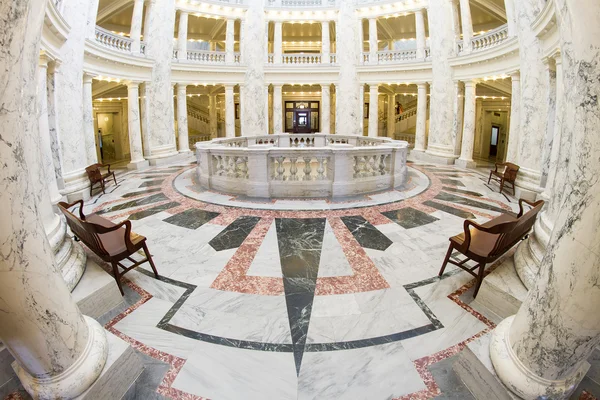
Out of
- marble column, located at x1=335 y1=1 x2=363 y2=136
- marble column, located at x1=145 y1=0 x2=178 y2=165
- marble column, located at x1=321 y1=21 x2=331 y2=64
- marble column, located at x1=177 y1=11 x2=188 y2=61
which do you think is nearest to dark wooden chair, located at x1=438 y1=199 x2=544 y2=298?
marble column, located at x1=145 y1=0 x2=178 y2=165

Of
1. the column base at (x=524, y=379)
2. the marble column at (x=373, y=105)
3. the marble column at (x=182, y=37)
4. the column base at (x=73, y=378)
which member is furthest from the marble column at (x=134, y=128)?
the column base at (x=524, y=379)

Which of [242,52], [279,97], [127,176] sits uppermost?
[242,52]

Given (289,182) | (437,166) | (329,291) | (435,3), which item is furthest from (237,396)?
(435,3)

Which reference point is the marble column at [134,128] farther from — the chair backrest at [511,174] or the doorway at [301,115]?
the doorway at [301,115]

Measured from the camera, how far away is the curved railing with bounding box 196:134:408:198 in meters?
7.62

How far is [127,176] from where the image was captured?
11289 mm

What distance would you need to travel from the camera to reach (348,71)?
56.1 ft

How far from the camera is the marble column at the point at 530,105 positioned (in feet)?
27.1

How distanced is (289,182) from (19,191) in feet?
20.3

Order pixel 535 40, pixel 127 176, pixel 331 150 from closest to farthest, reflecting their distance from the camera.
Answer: pixel 331 150 < pixel 535 40 < pixel 127 176

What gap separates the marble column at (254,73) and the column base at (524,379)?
16.1 m

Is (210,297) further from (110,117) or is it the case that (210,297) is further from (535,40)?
(110,117)

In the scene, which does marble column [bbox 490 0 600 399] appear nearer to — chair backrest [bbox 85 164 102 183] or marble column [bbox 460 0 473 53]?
chair backrest [bbox 85 164 102 183]

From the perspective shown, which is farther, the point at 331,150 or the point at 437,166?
the point at 437,166
